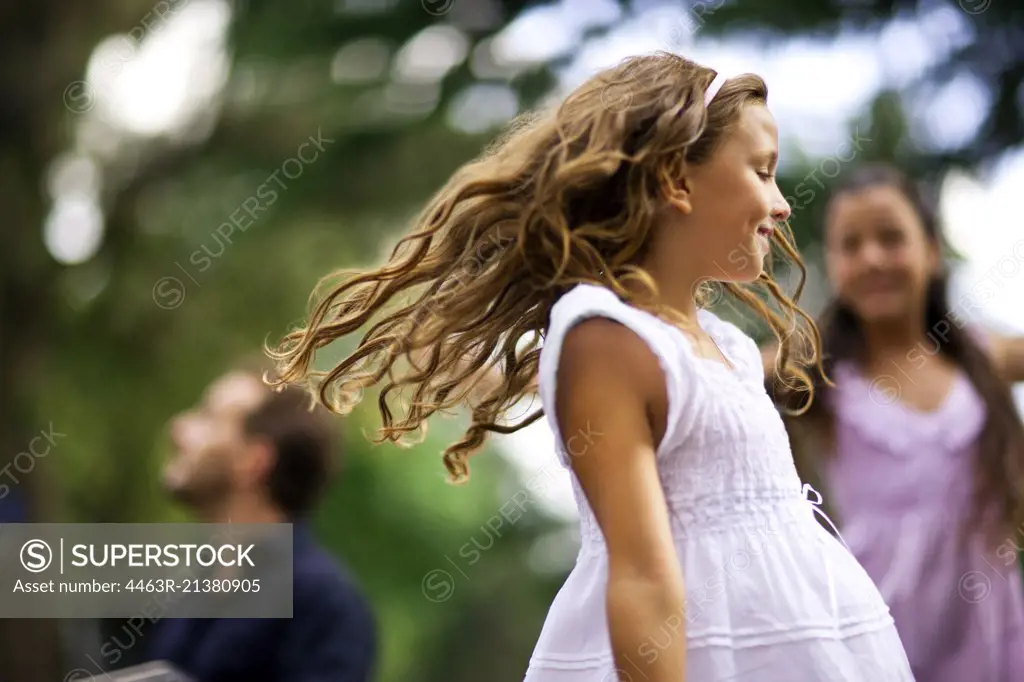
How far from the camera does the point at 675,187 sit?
5.16 feet

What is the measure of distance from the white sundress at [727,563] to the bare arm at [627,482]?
20 mm

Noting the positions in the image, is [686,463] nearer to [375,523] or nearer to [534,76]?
[534,76]

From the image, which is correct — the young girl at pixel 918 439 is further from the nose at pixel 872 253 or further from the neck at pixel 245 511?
the neck at pixel 245 511

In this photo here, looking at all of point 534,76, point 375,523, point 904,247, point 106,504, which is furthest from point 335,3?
point 375,523

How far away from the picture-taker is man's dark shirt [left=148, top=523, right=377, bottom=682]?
2.84m

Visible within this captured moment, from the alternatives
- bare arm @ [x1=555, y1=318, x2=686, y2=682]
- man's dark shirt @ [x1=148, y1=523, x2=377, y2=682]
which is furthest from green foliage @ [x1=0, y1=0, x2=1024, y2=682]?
bare arm @ [x1=555, y1=318, x2=686, y2=682]

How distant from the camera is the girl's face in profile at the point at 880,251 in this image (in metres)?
2.85

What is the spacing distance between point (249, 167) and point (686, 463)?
5563 mm

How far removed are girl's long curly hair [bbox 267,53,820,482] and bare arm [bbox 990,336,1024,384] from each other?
1.33m

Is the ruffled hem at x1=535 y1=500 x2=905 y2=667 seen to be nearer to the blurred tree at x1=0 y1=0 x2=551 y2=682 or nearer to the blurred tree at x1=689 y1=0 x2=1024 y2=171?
the blurred tree at x1=689 y1=0 x2=1024 y2=171

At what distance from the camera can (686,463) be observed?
1.52 metres

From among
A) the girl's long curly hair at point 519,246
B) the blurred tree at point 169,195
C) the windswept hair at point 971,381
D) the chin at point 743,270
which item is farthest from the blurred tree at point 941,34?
the chin at point 743,270

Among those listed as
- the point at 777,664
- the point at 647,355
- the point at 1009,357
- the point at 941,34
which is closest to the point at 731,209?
the point at 647,355

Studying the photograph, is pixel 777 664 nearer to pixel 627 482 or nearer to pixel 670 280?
pixel 627 482
